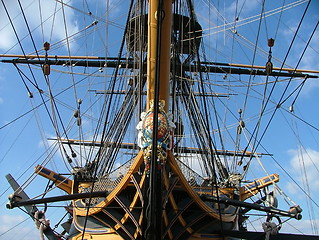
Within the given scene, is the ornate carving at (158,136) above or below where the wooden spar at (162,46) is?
below

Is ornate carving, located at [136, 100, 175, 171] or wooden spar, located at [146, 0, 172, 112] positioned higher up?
wooden spar, located at [146, 0, 172, 112]

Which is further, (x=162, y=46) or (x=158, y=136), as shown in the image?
(x=162, y=46)

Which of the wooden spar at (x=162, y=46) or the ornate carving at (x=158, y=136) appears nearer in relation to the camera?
the ornate carving at (x=158, y=136)

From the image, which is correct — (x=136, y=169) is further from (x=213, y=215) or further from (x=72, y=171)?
(x=72, y=171)

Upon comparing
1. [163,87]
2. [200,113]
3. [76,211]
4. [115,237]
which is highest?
[200,113]

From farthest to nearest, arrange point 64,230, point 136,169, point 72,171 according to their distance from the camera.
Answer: point 64,230 < point 72,171 < point 136,169

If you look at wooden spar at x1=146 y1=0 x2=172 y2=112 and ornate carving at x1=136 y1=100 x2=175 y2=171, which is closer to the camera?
ornate carving at x1=136 y1=100 x2=175 y2=171

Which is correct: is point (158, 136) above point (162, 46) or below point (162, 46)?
below

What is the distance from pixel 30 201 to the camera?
7047mm

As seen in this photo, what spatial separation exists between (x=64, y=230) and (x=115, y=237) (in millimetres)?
5702

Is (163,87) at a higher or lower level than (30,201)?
higher

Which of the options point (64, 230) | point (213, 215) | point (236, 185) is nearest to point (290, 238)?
point (213, 215)

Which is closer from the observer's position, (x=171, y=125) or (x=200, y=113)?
(x=171, y=125)

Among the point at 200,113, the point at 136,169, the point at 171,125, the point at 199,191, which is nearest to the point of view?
the point at 171,125
